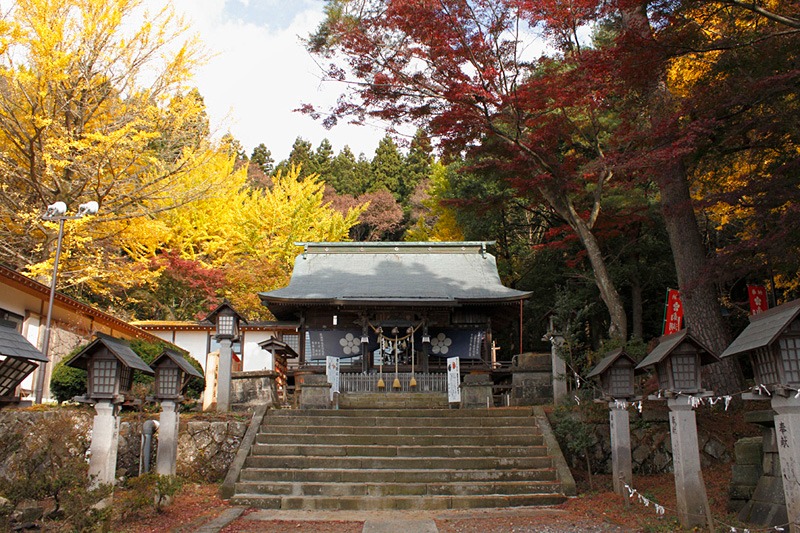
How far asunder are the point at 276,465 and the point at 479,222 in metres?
17.6

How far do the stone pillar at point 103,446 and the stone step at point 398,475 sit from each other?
8.14ft

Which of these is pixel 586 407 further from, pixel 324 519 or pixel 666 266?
pixel 666 266

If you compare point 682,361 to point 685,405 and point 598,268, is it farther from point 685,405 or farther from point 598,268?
point 598,268

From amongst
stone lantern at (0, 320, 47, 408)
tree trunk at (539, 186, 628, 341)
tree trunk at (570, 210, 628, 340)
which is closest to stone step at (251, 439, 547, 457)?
tree trunk at (539, 186, 628, 341)

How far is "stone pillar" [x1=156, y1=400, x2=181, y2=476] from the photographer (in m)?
9.47

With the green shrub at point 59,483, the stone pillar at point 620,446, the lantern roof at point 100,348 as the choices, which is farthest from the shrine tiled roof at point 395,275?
the lantern roof at point 100,348

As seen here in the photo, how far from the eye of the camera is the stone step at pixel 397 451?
34.6ft

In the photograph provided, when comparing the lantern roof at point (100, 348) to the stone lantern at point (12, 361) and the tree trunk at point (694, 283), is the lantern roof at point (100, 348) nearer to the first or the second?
the stone lantern at point (12, 361)

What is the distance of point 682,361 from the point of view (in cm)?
782

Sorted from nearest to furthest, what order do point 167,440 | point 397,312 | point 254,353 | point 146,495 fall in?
point 146,495, point 167,440, point 397,312, point 254,353

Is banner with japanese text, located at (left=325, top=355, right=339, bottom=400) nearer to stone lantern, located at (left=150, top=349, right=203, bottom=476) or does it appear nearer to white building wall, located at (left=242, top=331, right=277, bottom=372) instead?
stone lantern, located at (left=150, top=349, right=203, bottom=476)

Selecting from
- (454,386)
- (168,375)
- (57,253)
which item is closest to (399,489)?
(168,375)

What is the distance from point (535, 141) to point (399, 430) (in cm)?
828

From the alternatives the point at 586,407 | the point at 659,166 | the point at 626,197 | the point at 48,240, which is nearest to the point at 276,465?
the point at 586,407
